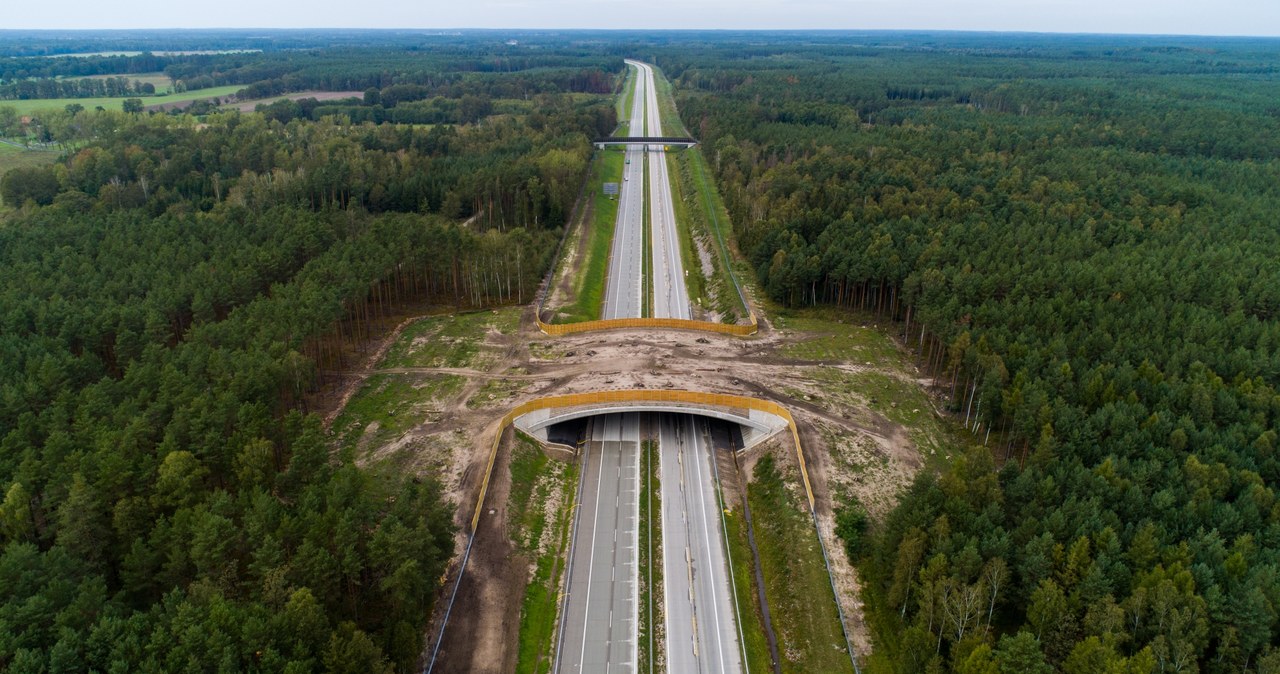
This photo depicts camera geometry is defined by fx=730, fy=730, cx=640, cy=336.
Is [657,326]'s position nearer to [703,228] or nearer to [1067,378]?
[1067,378]

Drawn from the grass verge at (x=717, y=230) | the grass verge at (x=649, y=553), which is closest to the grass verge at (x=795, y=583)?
the grass verge at (x=649, y=553)

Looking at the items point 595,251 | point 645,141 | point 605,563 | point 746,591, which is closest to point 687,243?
point 595,251

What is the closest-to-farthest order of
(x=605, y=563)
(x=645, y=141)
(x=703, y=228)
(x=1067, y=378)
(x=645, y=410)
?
(x=605, y=563)
(x=1067, y=378)
(x=645, y=410)
(x=703, y=228)
(x=645, y=141)

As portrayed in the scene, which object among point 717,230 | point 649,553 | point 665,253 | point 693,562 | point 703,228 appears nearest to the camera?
point 693,562

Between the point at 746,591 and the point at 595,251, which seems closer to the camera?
the point at 746,591

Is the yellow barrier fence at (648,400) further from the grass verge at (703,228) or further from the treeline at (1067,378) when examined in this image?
the grass verge at (703,228)
